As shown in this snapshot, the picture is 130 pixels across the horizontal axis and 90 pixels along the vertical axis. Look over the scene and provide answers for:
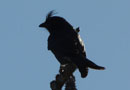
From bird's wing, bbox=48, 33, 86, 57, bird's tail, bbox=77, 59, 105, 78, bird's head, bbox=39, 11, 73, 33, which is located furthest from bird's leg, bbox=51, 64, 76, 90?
bird's head, bbox=39, 11, 73, 33

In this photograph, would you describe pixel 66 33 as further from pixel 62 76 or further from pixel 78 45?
pixel 62 76

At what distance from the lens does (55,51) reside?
319 inches

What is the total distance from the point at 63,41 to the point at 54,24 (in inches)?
42.3

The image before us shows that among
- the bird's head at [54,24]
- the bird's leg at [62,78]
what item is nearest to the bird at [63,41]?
the bird's head at [54,24]

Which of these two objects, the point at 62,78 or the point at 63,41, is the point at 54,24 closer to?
the point at 63,41

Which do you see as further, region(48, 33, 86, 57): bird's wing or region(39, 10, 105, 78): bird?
region(48, 33, 86, 57): bird's wing

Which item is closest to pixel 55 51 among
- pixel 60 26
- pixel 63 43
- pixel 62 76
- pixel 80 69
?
pixel 63 43

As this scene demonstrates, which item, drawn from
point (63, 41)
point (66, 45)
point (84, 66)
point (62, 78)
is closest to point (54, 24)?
point (63, 41)

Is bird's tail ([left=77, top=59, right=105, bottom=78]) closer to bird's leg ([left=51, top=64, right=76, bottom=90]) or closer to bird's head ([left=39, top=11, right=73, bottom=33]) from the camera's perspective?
bird's leg ([left=51, top=64, right=76, bottom=90])

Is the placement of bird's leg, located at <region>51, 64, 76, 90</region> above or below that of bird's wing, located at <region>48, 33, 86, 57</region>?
below

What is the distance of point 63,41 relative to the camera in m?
7.88

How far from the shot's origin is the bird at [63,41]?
6768 millimetres

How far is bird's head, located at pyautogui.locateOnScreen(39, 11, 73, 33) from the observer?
341 inches

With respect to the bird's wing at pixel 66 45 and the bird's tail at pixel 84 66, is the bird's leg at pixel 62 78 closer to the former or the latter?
the bird's tail at pixel 84 66
